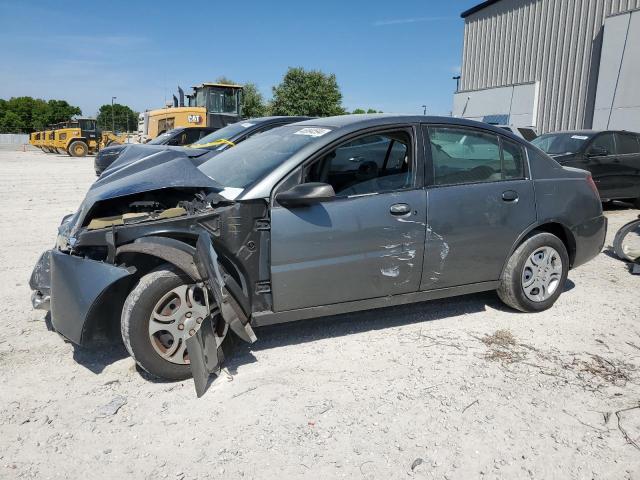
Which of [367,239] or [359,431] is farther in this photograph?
[367,239]

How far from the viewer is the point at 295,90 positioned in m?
53.4

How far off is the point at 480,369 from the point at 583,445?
2.89ft

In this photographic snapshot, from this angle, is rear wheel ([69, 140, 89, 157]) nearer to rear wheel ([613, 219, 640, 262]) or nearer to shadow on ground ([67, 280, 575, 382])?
shadow on ground ([67, 280, 575, 382])

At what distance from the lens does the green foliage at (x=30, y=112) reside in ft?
221

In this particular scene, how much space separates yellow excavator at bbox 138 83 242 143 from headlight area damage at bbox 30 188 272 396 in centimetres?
1801

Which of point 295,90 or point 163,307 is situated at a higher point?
point 295,90

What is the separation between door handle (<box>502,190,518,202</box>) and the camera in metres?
4.15

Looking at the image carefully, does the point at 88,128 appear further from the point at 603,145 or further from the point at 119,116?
the point at 119,116

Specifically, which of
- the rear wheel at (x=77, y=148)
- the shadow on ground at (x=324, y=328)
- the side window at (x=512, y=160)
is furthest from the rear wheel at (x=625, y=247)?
the rear wheel at (x=77, y=148)

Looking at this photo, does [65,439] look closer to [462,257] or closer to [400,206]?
[400,206]

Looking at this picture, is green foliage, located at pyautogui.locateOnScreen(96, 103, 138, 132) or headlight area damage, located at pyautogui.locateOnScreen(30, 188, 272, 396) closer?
headlight area damage, located at pyautogui.locateOnScreen(30, 188, 272, 396)

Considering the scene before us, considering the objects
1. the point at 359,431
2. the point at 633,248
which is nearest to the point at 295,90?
the point at 633,248

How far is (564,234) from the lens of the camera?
460 centimetres


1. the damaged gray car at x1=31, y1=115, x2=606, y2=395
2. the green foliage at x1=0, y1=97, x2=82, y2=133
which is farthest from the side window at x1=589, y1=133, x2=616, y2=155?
the green foliage at x1=0, y1=97, x2=82, y2=133
